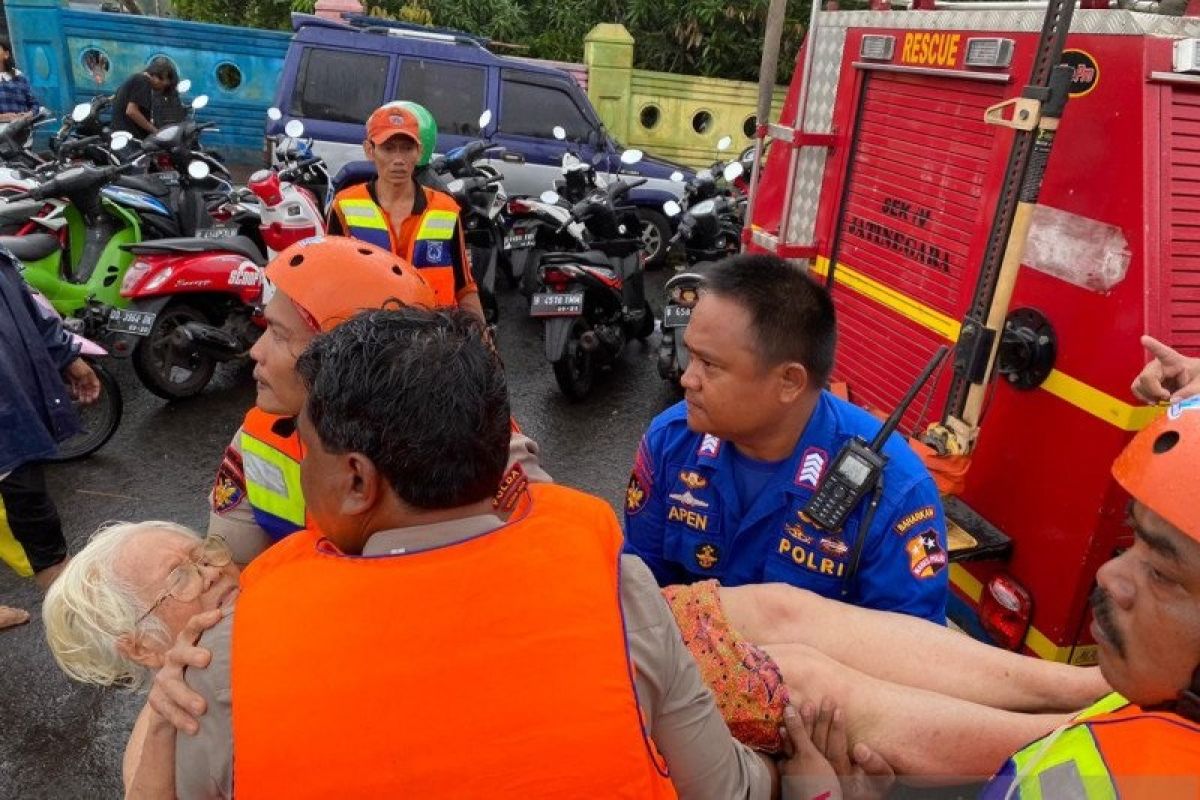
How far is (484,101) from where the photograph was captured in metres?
8.64

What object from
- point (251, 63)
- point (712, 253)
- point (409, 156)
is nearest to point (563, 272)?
point (409, 156)

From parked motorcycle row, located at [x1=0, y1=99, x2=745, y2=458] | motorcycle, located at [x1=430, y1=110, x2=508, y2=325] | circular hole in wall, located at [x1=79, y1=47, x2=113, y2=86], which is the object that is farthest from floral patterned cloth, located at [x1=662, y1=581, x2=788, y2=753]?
circular hole in wall, located at [x1=79, y1=47, x2=113, y2=86]

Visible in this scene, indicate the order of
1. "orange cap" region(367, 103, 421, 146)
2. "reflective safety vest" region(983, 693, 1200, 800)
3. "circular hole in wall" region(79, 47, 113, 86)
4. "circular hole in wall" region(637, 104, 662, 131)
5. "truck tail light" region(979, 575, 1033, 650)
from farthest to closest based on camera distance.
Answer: "circular hole in wall" region(637, 104, 662, 131) < "circular hole in wall" region(79, 47, 113, 86) < "orange cap" region(367, 103, 421, 146) < "truck tail light" region(979, 575, 1033, 650) < "reflective safety vest" region(983, 693, 1200, 800)

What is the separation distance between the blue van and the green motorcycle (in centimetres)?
285

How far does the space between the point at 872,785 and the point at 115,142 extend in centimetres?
743

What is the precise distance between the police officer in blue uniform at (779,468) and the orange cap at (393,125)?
245cm

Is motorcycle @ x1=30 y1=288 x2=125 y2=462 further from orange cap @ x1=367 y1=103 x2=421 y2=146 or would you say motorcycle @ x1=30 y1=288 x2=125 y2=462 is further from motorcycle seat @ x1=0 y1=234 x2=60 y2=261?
orange cap @ x1=367 y1=103 x2=421 y2=146

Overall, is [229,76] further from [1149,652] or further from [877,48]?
[1149,652]

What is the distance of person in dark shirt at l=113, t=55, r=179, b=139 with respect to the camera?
361 inches

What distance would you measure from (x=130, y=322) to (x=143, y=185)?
1939 millimetres

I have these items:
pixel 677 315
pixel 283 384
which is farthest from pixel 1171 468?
pixel 677 315

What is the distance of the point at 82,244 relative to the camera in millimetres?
5500

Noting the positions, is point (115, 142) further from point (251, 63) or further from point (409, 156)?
point (251, 63)

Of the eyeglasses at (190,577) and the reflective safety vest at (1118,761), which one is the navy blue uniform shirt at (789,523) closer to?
the reflective safety vest at (1118,761)
